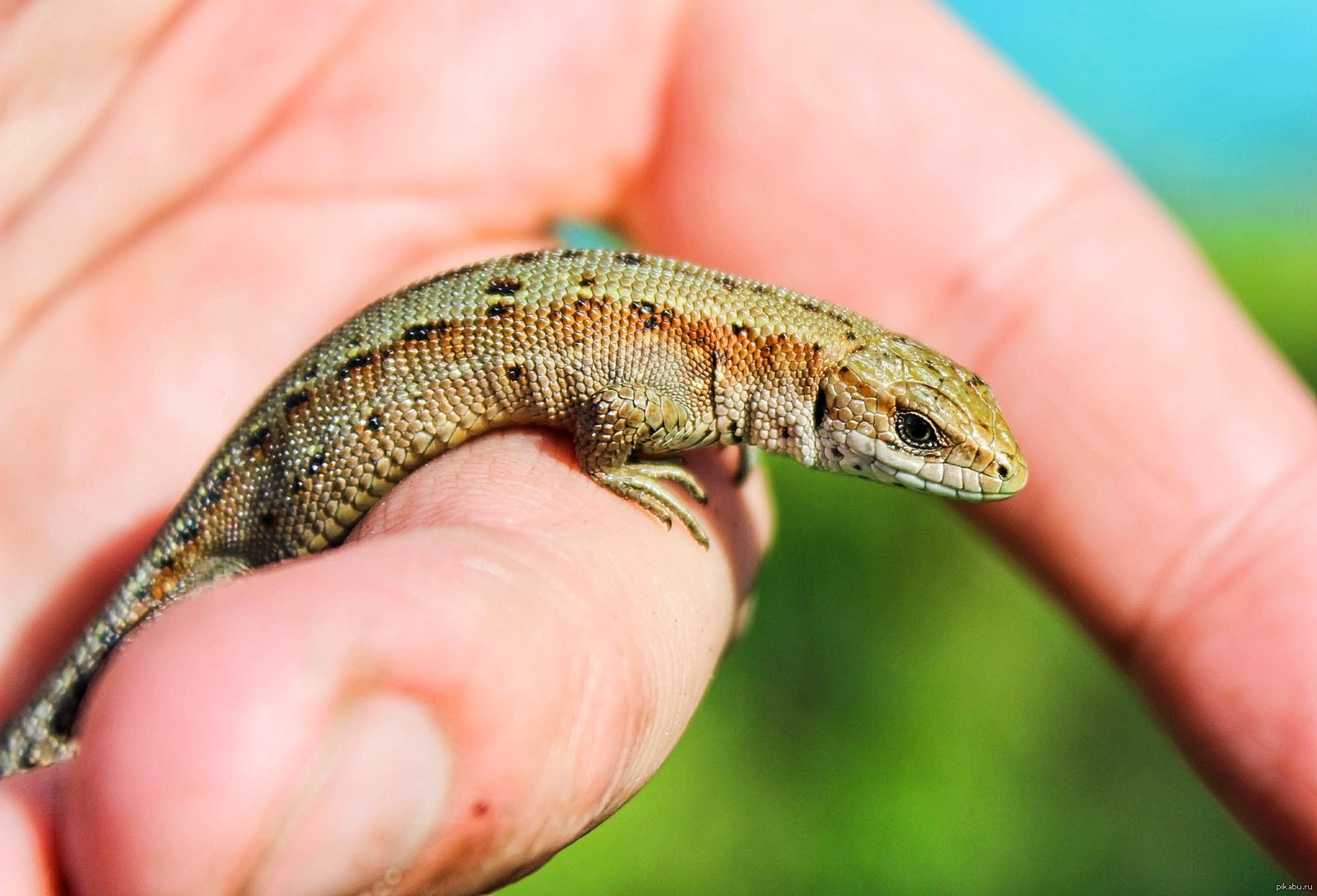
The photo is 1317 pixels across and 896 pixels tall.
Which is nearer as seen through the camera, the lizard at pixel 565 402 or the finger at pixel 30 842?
the finger at pixel 30 842

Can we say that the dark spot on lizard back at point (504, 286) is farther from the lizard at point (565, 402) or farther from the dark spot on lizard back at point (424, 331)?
the dark spot on lizard back at point (424, 331)

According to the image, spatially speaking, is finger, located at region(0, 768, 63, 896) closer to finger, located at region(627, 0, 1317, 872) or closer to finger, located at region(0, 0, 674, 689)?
finger, located at region(0, 0, 674, 689)

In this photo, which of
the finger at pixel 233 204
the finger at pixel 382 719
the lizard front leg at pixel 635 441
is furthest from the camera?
the finger at pixel 233 204

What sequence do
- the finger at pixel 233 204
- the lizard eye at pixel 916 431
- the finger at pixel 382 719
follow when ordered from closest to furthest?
the finger at pixel 382 719
the lizard eye at pixel 916 431
the finger at pixel 233 204

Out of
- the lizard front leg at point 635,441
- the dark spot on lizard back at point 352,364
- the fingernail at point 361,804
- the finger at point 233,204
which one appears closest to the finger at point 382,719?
the fingernail at point 361,804

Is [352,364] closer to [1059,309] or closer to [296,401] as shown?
[296,401]

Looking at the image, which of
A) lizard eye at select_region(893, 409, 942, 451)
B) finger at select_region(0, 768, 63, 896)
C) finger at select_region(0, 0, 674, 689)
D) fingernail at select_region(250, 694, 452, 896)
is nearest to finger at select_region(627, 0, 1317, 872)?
finger at select_region(0, 0, 674, 689)

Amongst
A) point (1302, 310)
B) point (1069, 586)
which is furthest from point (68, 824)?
point (1302, 310)

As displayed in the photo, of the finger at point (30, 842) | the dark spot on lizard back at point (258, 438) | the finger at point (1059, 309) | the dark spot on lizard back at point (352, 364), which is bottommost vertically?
the finger at point (30, 842)
